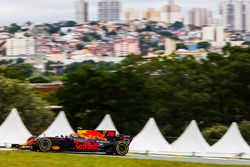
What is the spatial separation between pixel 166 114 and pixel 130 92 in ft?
17.1

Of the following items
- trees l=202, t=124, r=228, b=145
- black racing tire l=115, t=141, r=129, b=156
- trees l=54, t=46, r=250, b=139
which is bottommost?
trees l=202, t=124, r=228, b=145

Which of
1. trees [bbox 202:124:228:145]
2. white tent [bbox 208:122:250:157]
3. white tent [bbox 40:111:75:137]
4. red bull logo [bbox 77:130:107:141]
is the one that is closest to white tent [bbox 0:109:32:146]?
white tent [bbox 40:111:75:137]

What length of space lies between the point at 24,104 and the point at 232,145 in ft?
79.5

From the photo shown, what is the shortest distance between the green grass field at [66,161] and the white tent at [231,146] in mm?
9397

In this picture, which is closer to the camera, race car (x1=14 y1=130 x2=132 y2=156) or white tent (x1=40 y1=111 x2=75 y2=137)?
A: race car (x1=14 y1=130 x2=132 y2=156)

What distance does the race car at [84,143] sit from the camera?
29.8 m

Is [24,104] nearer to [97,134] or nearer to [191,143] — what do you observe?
[191,143]

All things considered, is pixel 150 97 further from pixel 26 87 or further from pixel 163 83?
pixel 26 87

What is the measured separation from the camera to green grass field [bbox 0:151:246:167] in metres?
24.0

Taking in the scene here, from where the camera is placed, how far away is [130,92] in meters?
58.9

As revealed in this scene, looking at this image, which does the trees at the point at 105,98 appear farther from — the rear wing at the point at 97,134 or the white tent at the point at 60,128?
the rear wing at the point at 97,134

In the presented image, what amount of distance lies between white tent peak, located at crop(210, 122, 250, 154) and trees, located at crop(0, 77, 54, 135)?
67.9ft

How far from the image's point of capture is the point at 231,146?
119ft

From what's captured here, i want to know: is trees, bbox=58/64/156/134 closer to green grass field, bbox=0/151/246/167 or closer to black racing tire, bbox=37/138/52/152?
black racing tire, bbox=37/138/52/152
